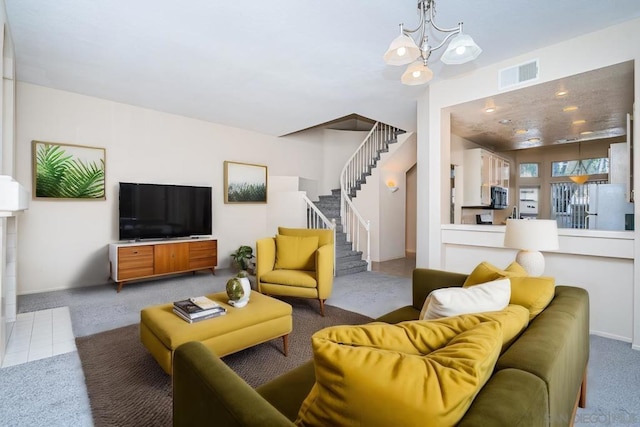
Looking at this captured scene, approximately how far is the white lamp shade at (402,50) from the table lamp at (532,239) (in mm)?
1594

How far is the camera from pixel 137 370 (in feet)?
7.39

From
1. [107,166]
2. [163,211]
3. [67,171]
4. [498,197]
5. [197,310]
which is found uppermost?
[107,166]

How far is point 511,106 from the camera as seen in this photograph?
406 cm

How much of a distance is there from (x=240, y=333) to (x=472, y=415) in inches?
69.2

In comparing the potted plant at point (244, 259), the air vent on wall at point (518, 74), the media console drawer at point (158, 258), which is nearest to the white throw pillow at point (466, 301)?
the air vent on wall at point (518, 74)

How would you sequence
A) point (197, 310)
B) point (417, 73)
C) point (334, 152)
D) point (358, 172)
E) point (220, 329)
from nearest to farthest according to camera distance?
point (220, 329), point (197, 310), point (417, 73), point (358, 172), point (334, 152)

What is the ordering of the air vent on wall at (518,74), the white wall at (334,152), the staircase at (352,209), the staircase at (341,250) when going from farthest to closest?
the white wall at (334,152) < the staircase at (352,209) < the staircase at (341,250) < the air vent on wall at (518,74)

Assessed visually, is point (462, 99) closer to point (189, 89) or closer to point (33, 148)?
point (189, 89)

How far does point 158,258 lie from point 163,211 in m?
0.75

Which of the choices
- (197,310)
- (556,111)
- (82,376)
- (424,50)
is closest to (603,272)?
(556,111)

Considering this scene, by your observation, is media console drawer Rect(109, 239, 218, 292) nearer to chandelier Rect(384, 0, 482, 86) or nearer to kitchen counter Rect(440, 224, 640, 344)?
chandelier Rect(384, 0, 482, 86)

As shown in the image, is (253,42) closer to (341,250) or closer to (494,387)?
(494,387)

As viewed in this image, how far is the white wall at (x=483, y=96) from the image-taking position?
276cm

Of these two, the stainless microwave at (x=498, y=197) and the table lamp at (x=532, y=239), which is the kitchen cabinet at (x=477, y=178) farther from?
the table lamp at (x=532, y=239)
